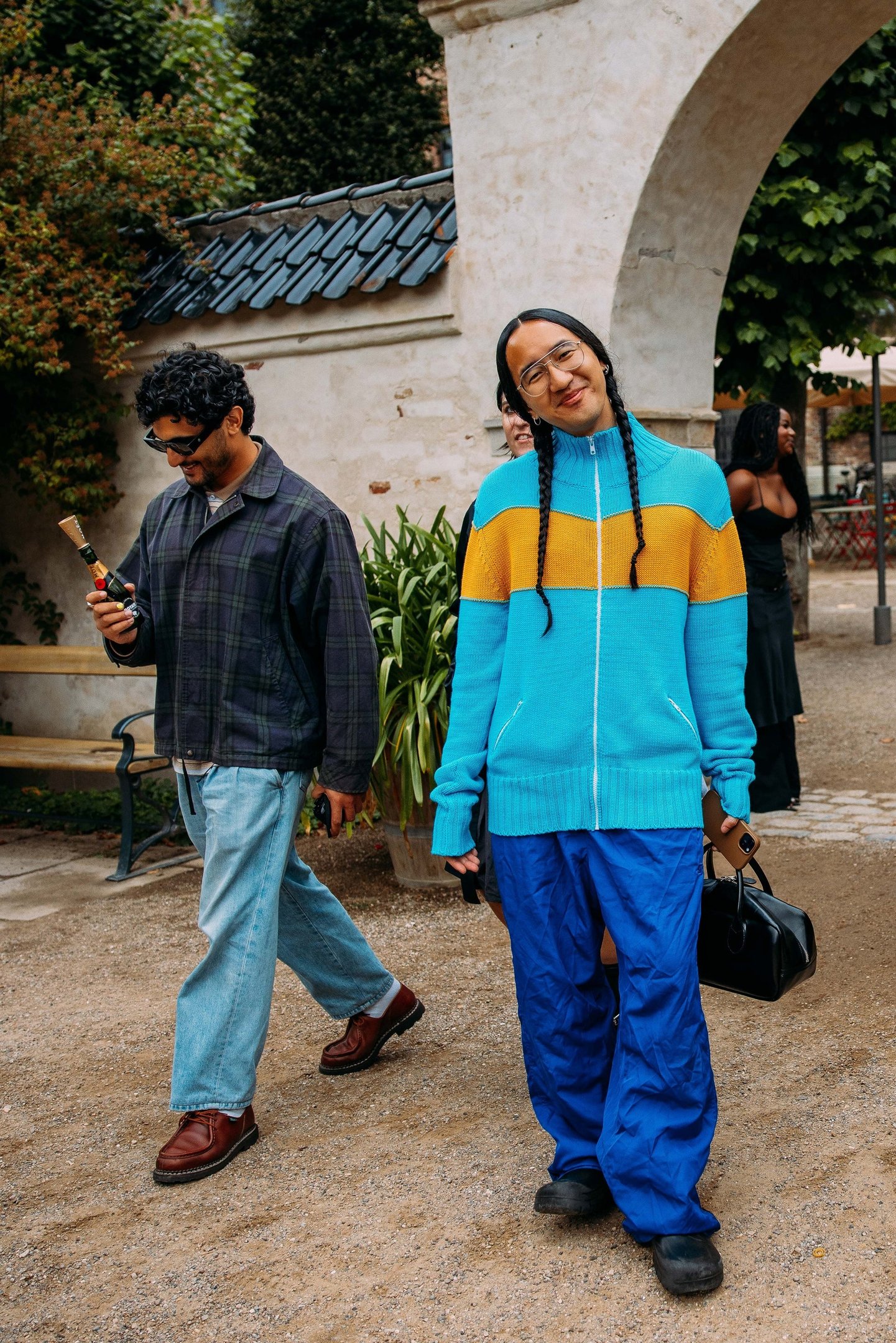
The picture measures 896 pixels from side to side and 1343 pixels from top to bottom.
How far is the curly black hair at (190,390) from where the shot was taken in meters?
3.17

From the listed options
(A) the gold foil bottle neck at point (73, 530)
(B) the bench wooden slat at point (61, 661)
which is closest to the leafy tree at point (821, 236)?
(B) the bench wooden slat at point (61, 661)

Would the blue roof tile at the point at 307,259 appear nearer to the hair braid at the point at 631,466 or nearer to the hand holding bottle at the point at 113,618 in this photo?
the hand holding bottle at the point at 113,618

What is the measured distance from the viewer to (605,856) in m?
2.62

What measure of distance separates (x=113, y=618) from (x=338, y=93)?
16673 millimetres

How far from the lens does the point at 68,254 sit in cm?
692

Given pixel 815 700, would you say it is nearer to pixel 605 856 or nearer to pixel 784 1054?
pixel 784 1054

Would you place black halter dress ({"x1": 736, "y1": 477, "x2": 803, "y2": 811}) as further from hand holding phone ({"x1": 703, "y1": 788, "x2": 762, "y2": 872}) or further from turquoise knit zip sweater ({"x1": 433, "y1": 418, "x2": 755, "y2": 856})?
turquoise knit zip sweater ({"x1": 433, "y1": 418, "x2": 755, "y2": 856})

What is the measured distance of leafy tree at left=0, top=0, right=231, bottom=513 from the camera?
6.69 metres

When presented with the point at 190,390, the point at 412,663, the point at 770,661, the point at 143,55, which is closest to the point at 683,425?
the point at 770,661

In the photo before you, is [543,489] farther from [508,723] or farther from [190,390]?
[190,390]

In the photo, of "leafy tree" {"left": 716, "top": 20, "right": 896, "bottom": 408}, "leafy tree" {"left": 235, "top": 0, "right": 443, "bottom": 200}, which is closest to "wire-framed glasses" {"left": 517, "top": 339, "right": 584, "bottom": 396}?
"leafy tree" {"left": 716, "top": 20, "right": 896, "bottom": 408}

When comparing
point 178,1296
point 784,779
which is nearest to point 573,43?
point 784,779

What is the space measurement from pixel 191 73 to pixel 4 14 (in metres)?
2.77

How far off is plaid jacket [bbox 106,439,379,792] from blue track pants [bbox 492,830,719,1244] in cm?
75
